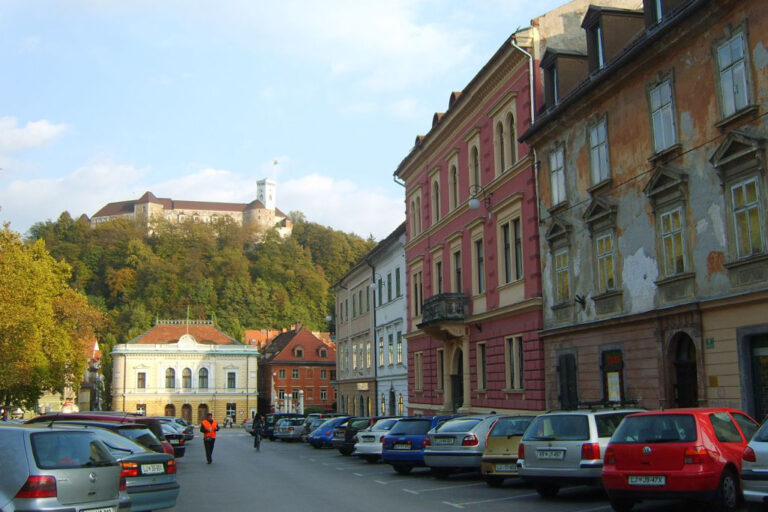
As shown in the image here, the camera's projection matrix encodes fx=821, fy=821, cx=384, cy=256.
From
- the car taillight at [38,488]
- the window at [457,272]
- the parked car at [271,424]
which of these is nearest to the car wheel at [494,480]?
the car taillight at [38,488]

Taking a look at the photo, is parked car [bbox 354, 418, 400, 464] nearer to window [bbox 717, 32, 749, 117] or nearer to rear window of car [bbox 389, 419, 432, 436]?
rear window of car [bbox 389, 419, 432, 436]

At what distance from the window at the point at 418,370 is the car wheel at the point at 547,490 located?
2370 cm

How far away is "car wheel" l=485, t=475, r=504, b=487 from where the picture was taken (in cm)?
1653

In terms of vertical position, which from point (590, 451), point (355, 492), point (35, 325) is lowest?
point (355, 492)

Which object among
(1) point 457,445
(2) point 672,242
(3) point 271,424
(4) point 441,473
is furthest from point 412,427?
(3) point 271,424

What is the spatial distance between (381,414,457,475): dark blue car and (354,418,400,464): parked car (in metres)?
3.09

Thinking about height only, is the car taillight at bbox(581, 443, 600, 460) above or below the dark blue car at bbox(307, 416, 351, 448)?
above

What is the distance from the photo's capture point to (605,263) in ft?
71.7

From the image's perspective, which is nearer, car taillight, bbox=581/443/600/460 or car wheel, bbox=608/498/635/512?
car wheel, bbox=608/498/635/512

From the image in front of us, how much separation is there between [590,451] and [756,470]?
3.97 meters

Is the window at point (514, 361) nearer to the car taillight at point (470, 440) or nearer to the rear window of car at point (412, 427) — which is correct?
the rear window of car at point (412, 427)

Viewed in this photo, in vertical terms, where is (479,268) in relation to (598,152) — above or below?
below

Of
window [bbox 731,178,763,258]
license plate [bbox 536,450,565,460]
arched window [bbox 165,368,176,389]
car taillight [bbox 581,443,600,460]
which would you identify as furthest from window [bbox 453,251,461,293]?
arched window [bbox 165,368,176,389]

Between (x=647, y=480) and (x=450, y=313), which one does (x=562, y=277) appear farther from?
(x=647, y=480)
